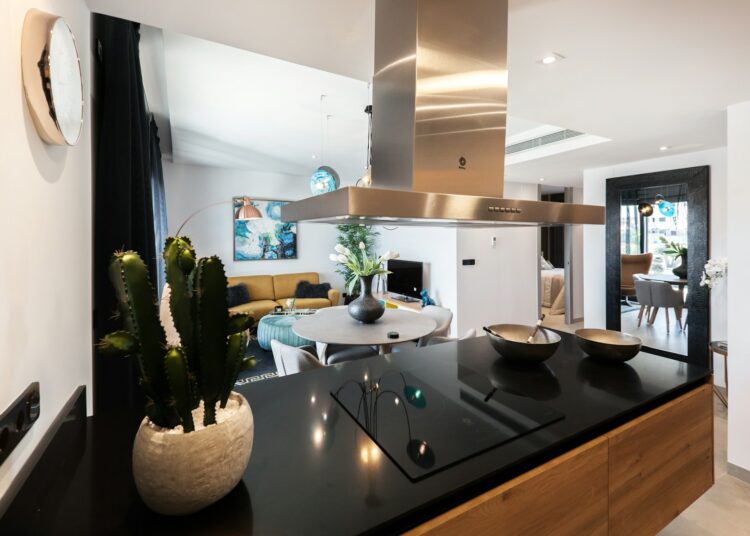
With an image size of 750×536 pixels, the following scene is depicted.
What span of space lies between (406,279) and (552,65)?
4061 millimetres

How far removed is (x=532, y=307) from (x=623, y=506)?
4582 mm

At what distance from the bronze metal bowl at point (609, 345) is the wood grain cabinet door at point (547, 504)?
624 millimetres

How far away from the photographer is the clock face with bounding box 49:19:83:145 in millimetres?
881

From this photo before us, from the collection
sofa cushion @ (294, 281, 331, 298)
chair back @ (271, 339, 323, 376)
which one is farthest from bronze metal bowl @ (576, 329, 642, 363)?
sofa cushion @ (294, 281, 331, 298)

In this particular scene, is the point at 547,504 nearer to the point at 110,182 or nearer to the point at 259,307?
the point at 110,182

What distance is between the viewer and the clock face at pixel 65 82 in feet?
2.89

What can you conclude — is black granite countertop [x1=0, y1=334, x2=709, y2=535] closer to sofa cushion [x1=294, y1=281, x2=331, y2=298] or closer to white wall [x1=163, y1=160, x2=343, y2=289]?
sofa cushion [x1=294, y1=281, x2=331, y2=298]

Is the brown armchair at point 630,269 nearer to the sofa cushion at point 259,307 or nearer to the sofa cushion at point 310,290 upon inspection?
the sofa cushion at point 310,290

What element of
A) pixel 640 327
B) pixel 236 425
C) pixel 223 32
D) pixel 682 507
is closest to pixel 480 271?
pixel 640 327

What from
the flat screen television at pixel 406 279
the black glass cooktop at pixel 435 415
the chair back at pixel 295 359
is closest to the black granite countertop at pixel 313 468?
the black glass cooktop at pixel 435 415

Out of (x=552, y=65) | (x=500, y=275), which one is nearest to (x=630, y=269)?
(x=500, y=275)

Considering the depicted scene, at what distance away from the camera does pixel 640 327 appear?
159 inches

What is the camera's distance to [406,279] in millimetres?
5633

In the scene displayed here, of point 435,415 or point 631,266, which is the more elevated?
point 631,266
